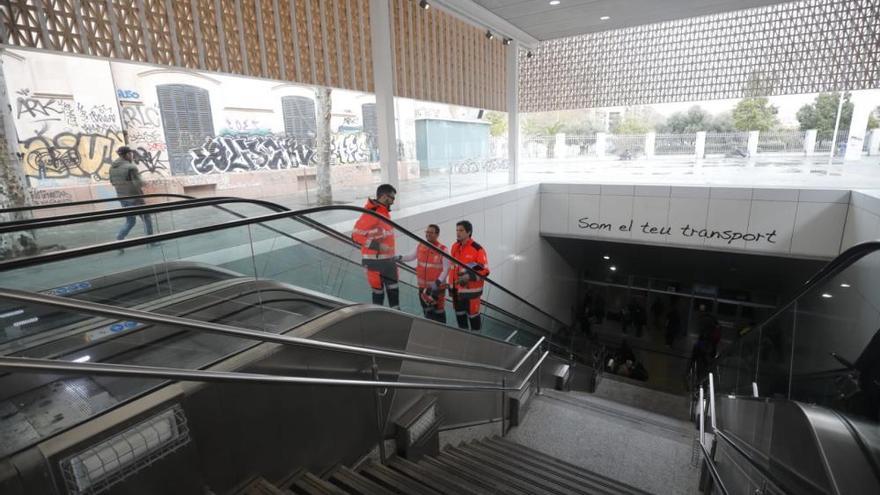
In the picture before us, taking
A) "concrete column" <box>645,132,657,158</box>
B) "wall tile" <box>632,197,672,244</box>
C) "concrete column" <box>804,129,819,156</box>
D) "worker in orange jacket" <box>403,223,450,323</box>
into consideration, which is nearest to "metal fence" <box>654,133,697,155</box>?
"concrete column" <box>645,132,657,158</box>

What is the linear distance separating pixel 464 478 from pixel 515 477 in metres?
0.38

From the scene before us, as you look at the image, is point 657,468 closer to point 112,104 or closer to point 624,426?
point 624,426

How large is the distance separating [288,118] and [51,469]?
973cm

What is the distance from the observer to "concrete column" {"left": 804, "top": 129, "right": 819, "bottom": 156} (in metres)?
10.3

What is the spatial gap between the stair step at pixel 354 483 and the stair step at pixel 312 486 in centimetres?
15

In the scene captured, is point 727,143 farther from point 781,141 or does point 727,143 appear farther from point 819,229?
point 819,229

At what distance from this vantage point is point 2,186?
15.4 feet

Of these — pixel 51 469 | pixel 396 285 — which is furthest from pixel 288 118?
pixel 51 469

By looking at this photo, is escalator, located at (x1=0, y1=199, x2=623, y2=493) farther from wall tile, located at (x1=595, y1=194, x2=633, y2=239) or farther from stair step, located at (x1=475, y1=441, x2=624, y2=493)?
wall tile, located at (x1=595, y1=194, x2=633, y2=239)

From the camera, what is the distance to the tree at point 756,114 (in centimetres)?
1195

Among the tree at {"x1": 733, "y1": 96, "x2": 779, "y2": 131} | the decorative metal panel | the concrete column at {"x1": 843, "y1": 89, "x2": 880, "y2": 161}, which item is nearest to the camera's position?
the decorative metal panel

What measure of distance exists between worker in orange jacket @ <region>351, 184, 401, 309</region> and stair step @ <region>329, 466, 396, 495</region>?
1.57 m

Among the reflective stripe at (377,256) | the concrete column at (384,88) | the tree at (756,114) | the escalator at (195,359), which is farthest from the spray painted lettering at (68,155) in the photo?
the tree at (756,114)

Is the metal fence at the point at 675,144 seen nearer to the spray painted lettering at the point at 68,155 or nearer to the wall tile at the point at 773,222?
the wall tile at the point at 773,222
